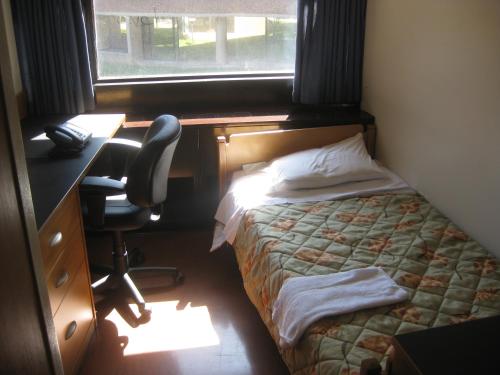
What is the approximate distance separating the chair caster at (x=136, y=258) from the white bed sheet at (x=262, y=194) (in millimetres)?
509

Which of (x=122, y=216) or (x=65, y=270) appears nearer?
(x=65, y=270)

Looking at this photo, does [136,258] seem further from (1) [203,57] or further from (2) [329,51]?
(2) [329,51]

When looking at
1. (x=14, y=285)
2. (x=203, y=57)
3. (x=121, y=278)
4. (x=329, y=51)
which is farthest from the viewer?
(x=203, y=57)

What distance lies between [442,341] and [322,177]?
150 centimetres

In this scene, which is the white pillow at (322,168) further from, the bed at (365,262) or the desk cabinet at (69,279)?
the desk cabinet at (69,279)

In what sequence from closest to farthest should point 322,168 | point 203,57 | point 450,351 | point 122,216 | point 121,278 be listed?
1. point 450,351
2. point 122,216
3. point 121,278
4. point 322,168
5. point 203,57

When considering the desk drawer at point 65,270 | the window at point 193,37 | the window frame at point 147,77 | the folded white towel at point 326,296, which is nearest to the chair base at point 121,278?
the desk drawer at point 65,270

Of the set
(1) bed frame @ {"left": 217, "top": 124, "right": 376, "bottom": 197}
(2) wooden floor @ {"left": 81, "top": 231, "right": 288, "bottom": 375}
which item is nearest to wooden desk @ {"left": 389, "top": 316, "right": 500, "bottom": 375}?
(2) wooden floor @ {"left": 81, "top": 231, "right": 288, "bottom": 375}

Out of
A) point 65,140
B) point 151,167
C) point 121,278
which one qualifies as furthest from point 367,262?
point 65,140

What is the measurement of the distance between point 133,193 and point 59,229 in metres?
0.43

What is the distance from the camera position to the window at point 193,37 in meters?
3.02

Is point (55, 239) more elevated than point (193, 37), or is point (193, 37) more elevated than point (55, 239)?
point (193, 37)

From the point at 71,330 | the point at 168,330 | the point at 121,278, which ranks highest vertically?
the point at 71,330

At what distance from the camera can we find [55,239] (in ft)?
5.59
